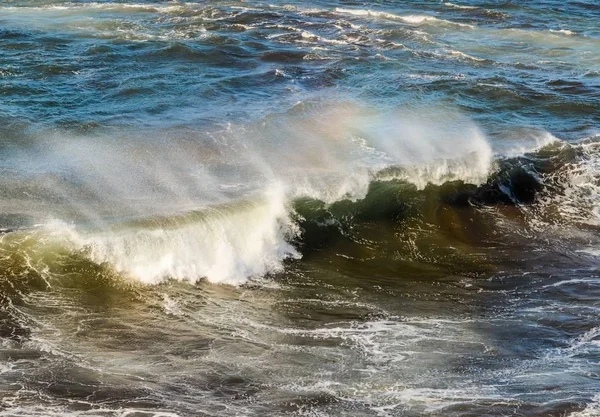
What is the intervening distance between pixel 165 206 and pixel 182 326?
339 centimetres

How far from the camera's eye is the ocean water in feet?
28.8

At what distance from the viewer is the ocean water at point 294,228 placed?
8766mm

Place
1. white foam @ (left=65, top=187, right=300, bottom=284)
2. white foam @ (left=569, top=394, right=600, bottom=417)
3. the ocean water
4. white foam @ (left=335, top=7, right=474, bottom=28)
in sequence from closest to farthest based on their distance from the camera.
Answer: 1. white foam @ (left=569, top=394, right=600, bottom=417)
2. the ocean water
3. white foam @ (left=65, top=187, right=300, bottom=284)
4. white foam @ (left=335, top=7, right=474, bottom=28)

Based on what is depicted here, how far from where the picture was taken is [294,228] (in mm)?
12805

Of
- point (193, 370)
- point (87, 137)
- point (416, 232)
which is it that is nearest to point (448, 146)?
point (416, 232)

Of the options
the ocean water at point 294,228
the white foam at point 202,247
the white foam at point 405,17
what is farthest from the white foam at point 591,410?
the white foam at point 405,17

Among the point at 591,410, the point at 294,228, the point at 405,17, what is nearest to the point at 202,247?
the point at 294,228

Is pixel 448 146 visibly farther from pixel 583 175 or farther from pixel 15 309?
pixel 15 309

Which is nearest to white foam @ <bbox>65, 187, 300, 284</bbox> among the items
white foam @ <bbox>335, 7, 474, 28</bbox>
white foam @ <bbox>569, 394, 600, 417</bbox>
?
white foam @ <bbox>569, 394, 600, 417</bbox>

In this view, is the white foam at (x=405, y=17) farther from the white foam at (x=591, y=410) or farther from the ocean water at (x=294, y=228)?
the white foam at (x=591, y=410)

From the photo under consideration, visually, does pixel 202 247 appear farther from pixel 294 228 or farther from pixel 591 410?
pixel 591 410

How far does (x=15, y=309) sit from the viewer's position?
10.1 meters

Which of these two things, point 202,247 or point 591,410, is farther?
point 202,247

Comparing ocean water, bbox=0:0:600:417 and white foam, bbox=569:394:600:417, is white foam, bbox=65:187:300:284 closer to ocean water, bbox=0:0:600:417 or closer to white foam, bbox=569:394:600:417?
ocean water, bbox=0:0:600:417
